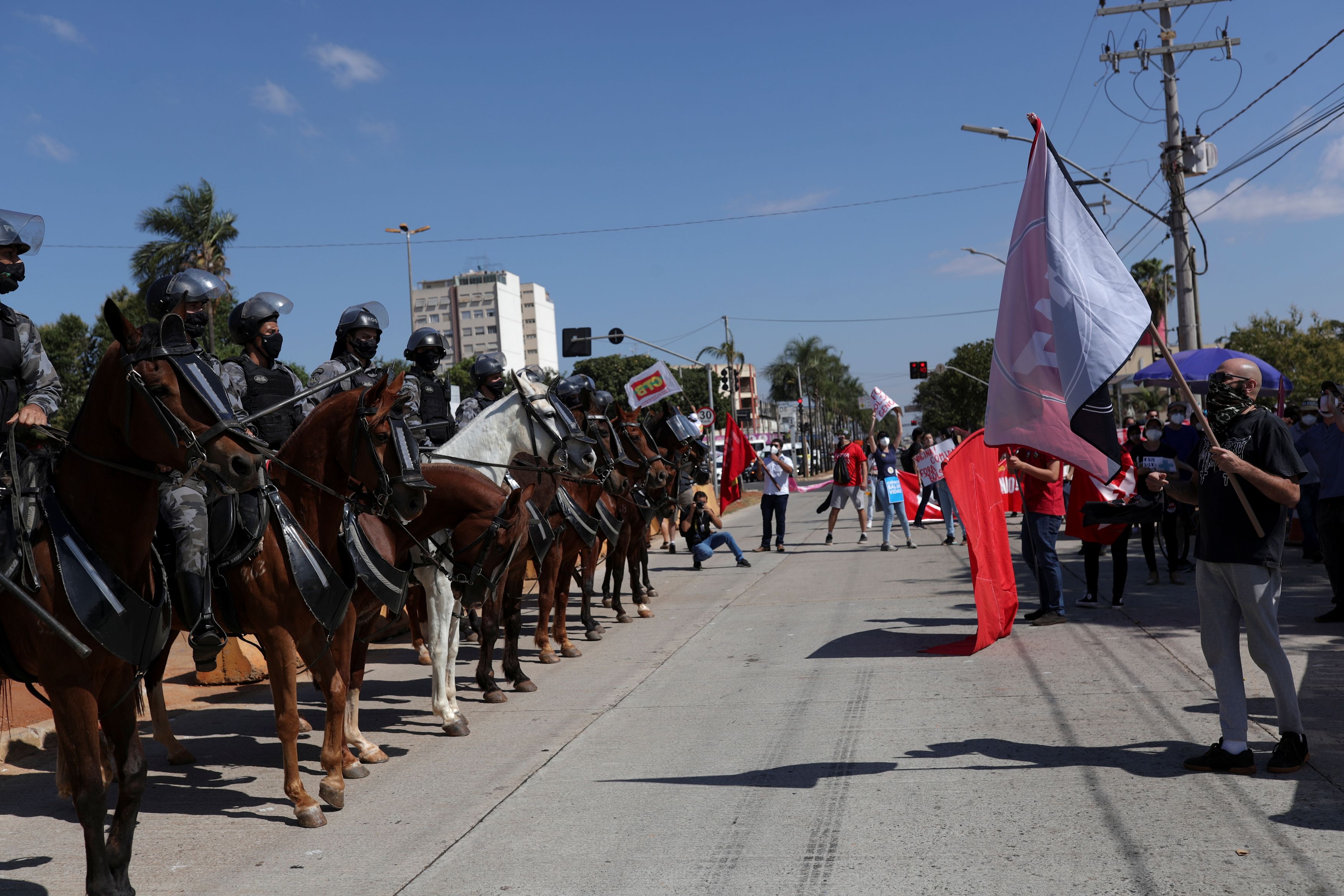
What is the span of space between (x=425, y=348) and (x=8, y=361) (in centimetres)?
446

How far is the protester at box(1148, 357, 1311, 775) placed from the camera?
5488 millimetres

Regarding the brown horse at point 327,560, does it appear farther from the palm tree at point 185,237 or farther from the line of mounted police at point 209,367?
the palm tree at point 185,237

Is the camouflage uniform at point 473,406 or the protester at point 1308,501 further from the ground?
the camouflage uniform at point 473,406

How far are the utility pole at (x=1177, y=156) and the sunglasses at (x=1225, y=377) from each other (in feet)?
53.3

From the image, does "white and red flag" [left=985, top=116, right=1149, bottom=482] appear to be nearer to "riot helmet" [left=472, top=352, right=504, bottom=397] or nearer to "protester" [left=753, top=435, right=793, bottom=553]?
"riot helmet" [left=472, top=352, right=504, bottom=397]

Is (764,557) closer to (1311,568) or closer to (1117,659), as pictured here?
(1311,568)

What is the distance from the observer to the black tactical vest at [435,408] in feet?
30.7

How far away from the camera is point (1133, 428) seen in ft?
53.9

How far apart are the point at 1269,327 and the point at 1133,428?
50.0 meters

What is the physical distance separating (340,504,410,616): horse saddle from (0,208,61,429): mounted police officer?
1.88 meters

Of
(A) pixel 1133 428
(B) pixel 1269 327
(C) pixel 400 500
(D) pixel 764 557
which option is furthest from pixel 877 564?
Result: (B) pixel 1269 327

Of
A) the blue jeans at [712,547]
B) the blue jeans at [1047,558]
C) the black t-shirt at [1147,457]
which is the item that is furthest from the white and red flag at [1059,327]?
the blue jeans at [712,547]

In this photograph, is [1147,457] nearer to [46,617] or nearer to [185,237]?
[46,617]

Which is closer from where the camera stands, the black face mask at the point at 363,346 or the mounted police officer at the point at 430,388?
the black face mask at the point at 363,346
